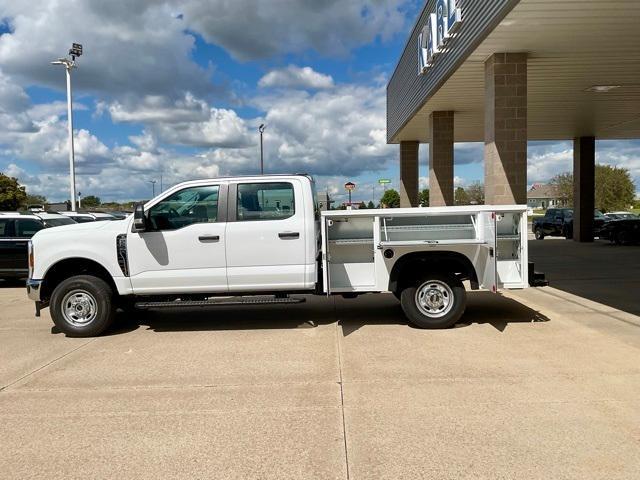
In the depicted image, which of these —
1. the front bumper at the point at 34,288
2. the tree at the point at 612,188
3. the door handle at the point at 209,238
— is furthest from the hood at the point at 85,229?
the tree at the point at 612,188

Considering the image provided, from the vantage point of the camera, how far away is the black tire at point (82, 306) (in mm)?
7562

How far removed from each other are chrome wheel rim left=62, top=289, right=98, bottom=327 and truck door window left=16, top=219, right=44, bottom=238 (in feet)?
22.9

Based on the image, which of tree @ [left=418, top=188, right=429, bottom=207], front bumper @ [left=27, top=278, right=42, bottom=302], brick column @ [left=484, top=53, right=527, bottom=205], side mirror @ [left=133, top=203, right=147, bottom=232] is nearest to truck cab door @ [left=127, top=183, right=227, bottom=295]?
side mirror @ [left=133, top=203, right=147, bottom=232]

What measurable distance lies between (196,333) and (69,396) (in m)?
2.69

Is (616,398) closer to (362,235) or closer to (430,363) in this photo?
(430,363)

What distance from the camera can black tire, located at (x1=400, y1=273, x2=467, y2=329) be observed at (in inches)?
302

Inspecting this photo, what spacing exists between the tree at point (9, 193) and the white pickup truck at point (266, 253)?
229 ft

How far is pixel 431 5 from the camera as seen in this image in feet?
47.5

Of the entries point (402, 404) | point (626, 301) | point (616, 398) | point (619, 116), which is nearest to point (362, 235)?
point (402, 404)

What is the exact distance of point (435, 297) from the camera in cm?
771

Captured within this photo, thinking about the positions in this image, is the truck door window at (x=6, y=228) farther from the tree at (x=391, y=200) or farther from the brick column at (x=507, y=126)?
the tree at (x=391, y=200)

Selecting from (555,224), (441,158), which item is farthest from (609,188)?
(441,158)

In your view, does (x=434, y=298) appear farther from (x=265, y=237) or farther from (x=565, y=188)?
(x=565, y=188)

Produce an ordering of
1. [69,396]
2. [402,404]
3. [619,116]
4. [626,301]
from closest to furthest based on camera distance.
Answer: [402,404], [69,396], [626,301], [619,116]
